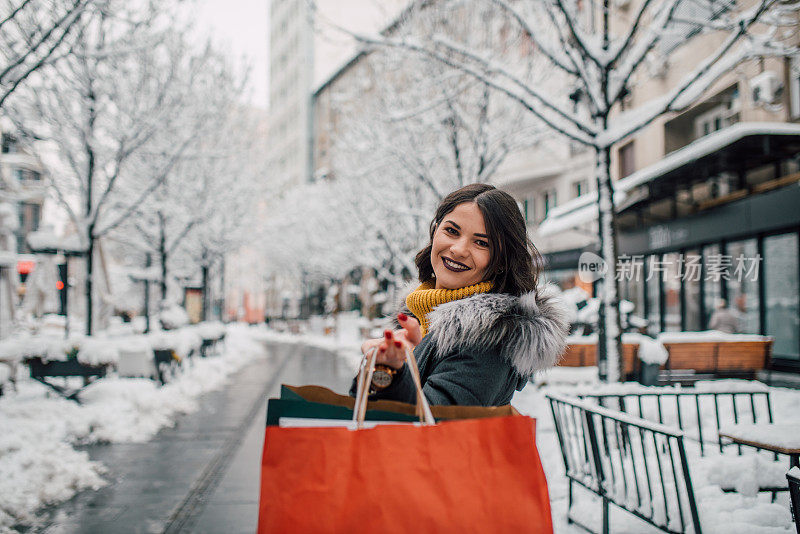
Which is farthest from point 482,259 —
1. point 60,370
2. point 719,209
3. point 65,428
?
point 719,209

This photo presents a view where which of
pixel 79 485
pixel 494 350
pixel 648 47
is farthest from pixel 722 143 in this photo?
pixel 79 485

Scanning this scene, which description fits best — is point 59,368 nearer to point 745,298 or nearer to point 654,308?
point 745,298

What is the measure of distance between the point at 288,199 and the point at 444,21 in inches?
1501

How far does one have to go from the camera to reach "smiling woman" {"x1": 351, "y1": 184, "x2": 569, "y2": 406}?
5.22 ft

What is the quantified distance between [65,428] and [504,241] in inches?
269

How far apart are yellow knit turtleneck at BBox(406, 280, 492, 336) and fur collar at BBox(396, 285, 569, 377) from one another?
12 centimetres

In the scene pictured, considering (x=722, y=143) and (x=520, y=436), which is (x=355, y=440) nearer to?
(x=520, y=436)

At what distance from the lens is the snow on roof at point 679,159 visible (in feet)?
26.2

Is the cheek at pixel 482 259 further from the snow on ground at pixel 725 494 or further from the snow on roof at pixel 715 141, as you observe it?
the snow on roof at pixel 715 141

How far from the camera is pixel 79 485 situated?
5.07 metres

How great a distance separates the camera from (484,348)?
1.70 metres


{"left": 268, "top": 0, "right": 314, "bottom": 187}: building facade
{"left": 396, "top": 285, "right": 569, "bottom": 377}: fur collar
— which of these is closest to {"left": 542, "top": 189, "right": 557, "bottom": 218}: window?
{"left": 396, "top": 285, "right": 569, "bottom": 377}: fur collar

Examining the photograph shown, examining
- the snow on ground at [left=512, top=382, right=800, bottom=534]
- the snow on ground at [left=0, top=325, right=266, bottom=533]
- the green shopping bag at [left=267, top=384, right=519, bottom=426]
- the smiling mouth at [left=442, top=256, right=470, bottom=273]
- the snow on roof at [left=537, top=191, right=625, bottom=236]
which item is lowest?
the snow on ground at [left=0, top=325, right=266, bottom=533]

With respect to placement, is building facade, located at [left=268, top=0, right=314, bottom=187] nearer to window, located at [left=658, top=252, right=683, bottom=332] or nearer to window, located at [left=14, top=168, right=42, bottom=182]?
window, located at [left=14, top=168, right=42, bottom=182]
